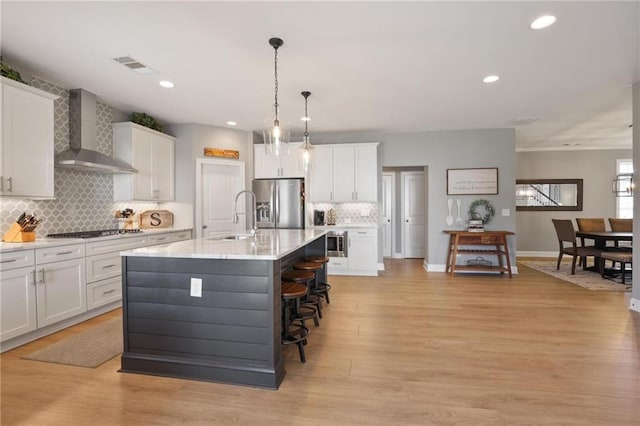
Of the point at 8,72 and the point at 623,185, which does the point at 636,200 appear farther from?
the point at 8,72

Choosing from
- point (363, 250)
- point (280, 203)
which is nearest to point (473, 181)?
point (363, 250)

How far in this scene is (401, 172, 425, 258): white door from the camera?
7293mm

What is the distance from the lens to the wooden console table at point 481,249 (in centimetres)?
520

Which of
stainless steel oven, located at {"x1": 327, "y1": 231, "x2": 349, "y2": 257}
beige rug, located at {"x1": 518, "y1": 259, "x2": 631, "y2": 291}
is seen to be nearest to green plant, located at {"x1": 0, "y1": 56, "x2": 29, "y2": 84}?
stainless steel oven, located at {"x1": 327, "y1": 231, "x2": 349, "y2": 257}

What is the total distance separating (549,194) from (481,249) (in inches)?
131

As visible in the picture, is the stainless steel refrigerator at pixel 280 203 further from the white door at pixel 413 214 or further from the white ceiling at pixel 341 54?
the white door at pixel 413 214

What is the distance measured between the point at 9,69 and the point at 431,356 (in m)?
4.55

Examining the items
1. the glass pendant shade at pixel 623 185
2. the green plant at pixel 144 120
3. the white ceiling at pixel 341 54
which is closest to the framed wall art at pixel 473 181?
the white ceiling at pixel 341 54

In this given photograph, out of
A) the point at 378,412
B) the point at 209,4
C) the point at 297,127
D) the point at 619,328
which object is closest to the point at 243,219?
the point at 297,127

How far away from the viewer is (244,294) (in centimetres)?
209

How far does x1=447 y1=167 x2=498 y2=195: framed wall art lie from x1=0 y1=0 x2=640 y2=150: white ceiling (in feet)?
4.09

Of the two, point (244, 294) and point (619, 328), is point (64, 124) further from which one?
point (619, 328)

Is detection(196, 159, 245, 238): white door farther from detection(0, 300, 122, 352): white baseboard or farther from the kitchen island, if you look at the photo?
the kitchen island

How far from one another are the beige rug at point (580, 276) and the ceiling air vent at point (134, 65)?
645 cm
